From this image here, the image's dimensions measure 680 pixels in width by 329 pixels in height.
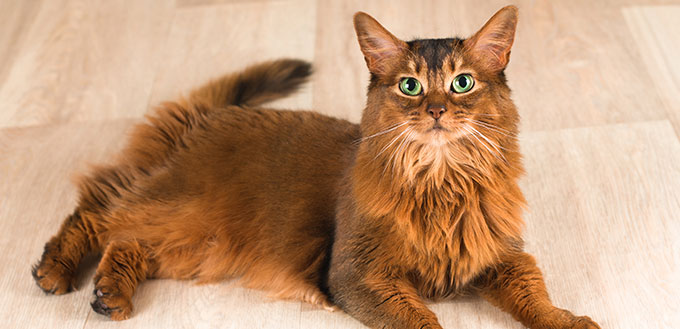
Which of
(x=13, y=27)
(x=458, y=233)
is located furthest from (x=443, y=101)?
(x=13, y=27)

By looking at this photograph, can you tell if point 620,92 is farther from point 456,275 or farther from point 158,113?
point 158,113

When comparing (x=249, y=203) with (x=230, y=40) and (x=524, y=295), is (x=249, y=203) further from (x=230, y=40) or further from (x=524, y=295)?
(x=230, y=40)

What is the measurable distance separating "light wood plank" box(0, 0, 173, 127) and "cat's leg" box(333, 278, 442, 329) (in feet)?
4.66

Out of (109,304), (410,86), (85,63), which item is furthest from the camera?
(85,63)

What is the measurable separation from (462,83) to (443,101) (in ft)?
0.28

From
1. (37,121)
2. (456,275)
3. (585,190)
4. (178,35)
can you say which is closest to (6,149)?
(37,121)

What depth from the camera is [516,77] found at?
3.07 m

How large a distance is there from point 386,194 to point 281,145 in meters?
0.47

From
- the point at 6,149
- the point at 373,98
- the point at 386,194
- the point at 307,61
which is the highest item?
the point at 373,98

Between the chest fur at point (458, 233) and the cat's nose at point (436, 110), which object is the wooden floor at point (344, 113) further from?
the cat's nose at point (436, 110)

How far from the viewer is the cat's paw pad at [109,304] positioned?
2.16 m

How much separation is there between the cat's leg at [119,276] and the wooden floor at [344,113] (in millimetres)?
49

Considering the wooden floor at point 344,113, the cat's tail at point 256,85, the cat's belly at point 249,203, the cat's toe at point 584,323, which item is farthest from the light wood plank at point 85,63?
the cat's toe at point 584,323

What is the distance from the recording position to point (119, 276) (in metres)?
2.22
